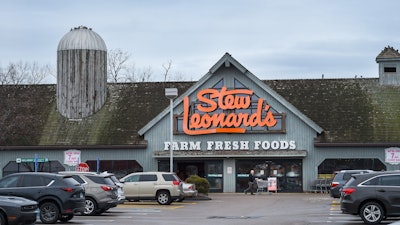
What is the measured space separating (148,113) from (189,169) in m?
4.82

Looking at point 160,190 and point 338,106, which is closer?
point 160,190

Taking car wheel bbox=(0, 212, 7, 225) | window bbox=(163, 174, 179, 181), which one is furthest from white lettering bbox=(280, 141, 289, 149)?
car wheel bbox=(0, 212, 7, 225)

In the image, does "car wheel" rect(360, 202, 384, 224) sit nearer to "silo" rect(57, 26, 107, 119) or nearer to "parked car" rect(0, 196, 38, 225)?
"parked car" rect(0, 196, 38, 225)

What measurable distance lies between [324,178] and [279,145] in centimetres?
336

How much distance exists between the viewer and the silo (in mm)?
52531

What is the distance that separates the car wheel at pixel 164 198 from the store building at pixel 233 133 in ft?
38.4

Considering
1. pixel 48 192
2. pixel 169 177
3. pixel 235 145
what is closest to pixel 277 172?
pixel 235 145

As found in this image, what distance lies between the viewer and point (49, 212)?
2436 centimetres

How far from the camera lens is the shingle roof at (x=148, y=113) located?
160 feet

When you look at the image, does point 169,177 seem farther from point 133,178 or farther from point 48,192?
point 48,192

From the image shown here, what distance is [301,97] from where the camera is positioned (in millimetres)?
51469

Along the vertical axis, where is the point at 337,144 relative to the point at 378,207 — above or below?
above

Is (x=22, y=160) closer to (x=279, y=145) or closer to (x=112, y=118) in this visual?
(x=112, y=118)

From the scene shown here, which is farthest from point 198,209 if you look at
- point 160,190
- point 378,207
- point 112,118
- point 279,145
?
point 112,118
